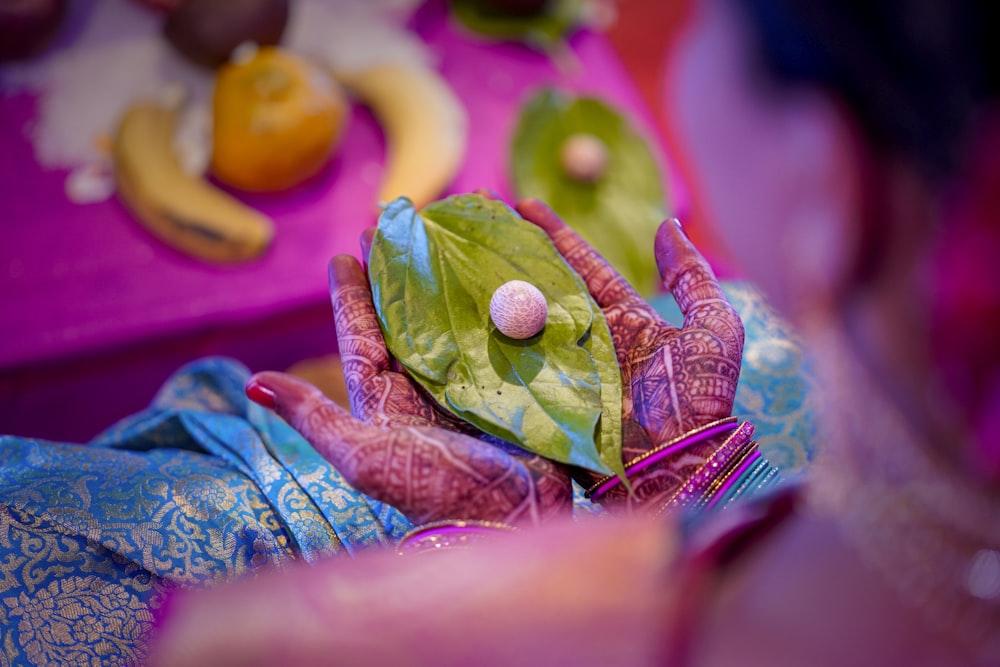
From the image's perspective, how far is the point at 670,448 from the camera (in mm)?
619

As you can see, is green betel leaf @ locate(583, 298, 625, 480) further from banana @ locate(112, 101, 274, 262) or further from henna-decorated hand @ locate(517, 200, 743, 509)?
banana @ locate(112, 101, 274, 262)

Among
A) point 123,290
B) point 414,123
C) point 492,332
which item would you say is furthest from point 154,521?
point 414,123

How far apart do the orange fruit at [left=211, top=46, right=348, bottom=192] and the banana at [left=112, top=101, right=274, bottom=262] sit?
54 mm

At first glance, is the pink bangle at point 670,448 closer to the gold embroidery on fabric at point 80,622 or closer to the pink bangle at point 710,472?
the pink bangle at point 710,472

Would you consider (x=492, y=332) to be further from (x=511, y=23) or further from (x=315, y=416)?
(x=511, y=23)

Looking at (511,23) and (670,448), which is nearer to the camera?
(670,448)

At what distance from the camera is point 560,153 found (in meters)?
1.32

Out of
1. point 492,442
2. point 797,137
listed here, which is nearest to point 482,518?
point 492,442

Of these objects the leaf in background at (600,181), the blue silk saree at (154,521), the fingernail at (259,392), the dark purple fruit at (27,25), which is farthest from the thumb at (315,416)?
the dark purple fruit at (27,25)

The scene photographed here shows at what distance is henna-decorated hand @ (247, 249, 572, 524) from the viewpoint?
0.56 metres

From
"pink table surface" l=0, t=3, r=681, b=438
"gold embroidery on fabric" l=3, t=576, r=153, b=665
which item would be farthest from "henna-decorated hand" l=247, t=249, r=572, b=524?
"pink table surface" l=0, t=3, r=681, b=438

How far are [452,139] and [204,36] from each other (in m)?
0.37

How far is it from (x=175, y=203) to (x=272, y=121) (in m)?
0.16

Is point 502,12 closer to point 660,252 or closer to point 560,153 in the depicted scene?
point 560,153
